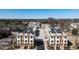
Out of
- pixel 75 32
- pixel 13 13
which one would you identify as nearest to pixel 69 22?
pixel 75 32

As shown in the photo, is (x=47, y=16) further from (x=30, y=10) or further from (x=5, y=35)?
(x=5, y=35)

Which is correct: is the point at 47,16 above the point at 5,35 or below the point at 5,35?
above

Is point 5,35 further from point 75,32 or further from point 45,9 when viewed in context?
point 75,32

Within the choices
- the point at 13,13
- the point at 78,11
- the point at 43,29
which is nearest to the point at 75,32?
the point at 78,11

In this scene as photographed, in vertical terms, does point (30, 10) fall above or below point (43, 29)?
above
